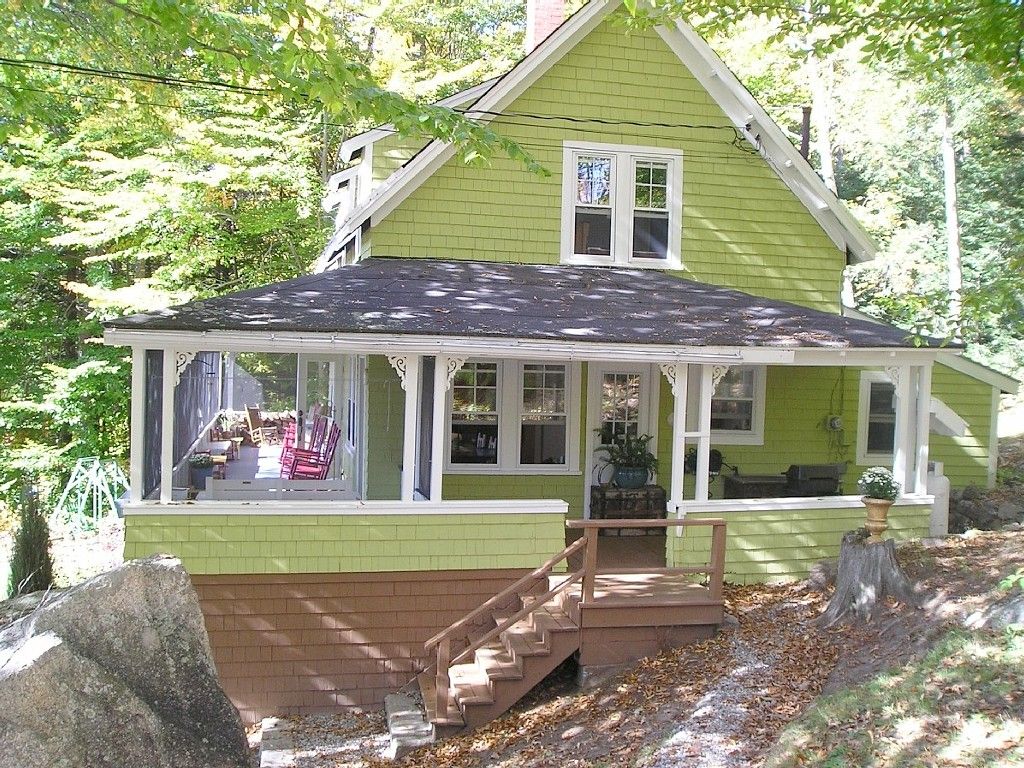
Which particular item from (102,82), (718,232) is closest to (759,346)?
(718,232)

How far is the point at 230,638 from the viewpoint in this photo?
31.6 feet

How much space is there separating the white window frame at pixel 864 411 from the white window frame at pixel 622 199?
3.55 metres

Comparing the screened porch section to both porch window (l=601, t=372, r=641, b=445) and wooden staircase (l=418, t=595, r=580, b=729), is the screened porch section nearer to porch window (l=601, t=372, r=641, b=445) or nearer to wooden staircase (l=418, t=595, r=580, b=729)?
wooden staircase (l=418, t=595, r=580, b=729)

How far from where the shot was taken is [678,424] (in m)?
10.5

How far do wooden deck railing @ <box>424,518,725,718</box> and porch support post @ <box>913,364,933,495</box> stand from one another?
3696 millimetres

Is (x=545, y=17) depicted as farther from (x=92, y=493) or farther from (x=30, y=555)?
(x=92, y=493)

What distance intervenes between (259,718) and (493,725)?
8.83 feet

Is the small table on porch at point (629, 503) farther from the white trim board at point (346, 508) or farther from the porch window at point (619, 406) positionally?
the white trim board at point (346, 508)

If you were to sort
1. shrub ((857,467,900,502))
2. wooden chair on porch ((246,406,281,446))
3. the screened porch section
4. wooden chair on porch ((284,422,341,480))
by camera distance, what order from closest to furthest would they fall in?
1. shrub ((857,467,900,502))
2. the screened porch section
3. wooden chair on porch ((284,422,341,480))
4. wooden chair on porch ((246,406,281,446))

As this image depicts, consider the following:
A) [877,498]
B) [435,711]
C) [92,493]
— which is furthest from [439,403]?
[92,493]

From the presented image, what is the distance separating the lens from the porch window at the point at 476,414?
12.8m

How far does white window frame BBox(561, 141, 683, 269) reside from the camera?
42.8 feet

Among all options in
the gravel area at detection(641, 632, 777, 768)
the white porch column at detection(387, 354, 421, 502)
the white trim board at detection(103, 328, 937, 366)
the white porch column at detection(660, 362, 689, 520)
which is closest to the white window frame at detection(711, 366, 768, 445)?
the white trim board at detection(103, 328, 937, 366)

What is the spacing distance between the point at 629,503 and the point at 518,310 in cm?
349
